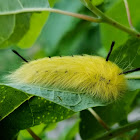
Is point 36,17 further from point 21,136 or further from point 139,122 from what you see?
point 139,122

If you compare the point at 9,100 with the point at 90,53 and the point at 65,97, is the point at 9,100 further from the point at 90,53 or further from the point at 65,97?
the point at 90,53

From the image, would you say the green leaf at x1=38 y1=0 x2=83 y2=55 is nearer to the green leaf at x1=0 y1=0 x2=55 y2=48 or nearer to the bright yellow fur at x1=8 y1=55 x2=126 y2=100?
the green leaf at x1=0 y1=0 x2=55 y2=48

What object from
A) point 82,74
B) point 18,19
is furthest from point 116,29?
point 18,19

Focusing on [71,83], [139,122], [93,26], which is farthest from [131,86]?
[93,26]

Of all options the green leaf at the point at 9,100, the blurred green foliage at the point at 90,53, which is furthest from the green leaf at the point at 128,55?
the green leaf at the point at 9,100

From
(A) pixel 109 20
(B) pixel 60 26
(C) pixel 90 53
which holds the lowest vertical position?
(B) pixel 60 26

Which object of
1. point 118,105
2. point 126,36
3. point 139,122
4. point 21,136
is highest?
point 126,36

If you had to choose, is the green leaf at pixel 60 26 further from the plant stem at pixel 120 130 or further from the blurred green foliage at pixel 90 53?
the plant stem at pixel 120 130

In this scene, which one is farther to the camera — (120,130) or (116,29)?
(116,29)
